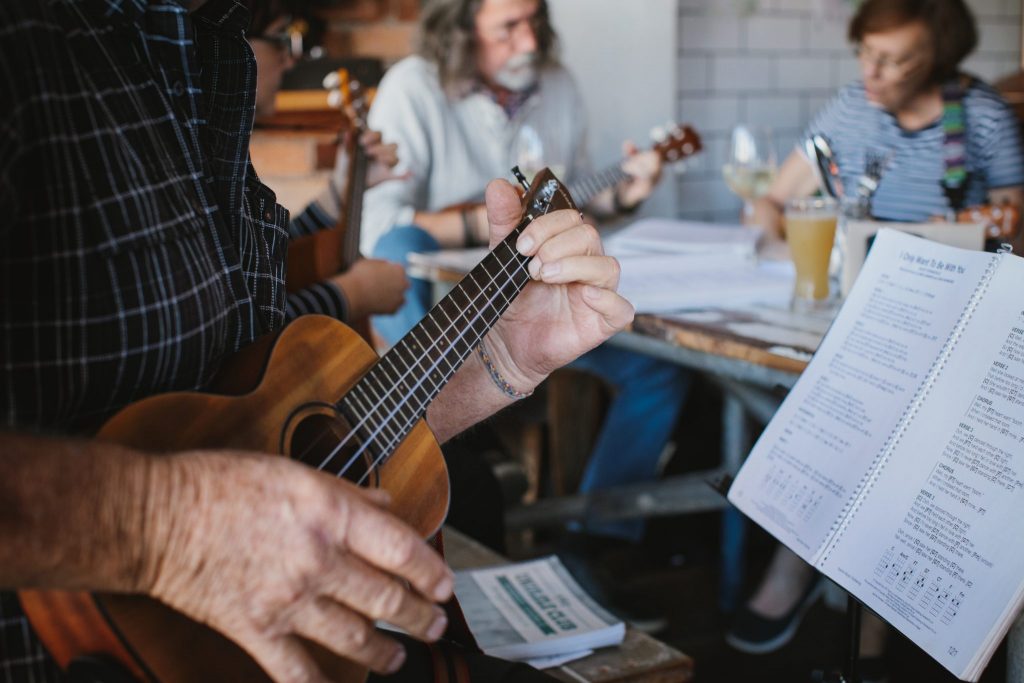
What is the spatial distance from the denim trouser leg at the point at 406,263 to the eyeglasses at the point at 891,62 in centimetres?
115

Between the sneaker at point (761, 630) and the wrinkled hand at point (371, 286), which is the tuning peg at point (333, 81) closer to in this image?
the wrinkled hand at point (371, 286)

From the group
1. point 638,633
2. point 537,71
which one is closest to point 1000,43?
point 537,71

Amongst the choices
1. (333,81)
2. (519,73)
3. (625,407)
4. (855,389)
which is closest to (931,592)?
(855,389)

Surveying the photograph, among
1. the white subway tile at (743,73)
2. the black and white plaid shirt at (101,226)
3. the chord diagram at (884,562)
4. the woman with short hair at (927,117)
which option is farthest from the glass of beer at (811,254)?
the white subway tile at (743,73)

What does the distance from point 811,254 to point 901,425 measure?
713mm

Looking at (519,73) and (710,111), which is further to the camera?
(710,111)

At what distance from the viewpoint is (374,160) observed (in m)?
2.20

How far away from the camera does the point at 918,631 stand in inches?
31.8

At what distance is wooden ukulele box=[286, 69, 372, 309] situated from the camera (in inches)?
73.7

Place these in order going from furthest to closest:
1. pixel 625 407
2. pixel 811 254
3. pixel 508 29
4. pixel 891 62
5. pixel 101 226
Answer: pixel 508 29
pixel 625 407
pixel 891 62
pixel 811 254
pixel 101 226

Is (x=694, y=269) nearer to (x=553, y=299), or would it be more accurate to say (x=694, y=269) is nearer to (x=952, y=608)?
(x=553, y=299)

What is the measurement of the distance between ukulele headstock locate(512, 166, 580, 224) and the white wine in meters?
1.64

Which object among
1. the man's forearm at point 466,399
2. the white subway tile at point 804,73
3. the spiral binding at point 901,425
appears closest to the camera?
the spiral binding at point 901,425

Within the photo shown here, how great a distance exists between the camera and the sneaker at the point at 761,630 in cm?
208
